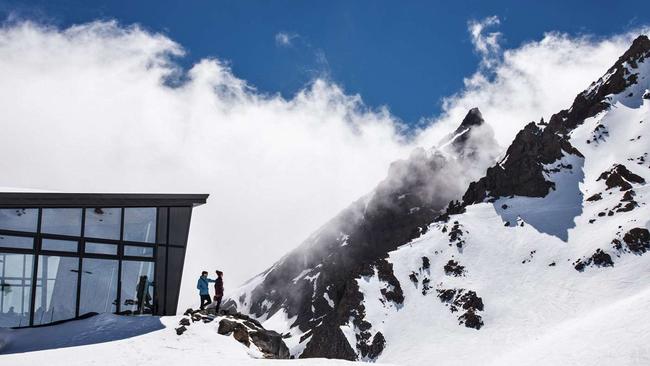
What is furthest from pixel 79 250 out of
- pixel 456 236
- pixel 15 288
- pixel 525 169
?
pixel 525 169

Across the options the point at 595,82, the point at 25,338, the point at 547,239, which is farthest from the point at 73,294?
the point at 595,82

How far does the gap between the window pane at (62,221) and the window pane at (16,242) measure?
0.61m

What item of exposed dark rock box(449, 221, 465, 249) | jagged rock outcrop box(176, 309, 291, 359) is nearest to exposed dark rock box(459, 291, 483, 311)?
exposed dark rock box(449, 221, 465, 249)

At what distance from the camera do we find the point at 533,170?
5787 inches

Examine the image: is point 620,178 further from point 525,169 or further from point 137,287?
point 137,287

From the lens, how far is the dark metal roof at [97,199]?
2095 cm

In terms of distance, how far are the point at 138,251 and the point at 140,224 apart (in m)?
1.07

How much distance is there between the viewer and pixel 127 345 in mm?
19047

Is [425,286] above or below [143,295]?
below

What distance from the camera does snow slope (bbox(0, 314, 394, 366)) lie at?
17.4 meters

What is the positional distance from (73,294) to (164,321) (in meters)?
3.51

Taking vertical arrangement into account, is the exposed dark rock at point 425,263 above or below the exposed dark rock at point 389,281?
above

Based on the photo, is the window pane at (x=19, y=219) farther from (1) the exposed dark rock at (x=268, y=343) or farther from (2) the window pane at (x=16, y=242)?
(1) the exposed dark rock at (x=268, y=343)

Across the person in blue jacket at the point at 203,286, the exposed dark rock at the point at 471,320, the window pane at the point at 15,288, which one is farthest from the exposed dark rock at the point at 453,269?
the window pane at the point at 15,288
